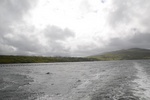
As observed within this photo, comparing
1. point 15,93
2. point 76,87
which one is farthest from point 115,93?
point 15,93

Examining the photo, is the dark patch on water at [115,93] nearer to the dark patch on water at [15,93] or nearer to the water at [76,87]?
the water at [76,87]

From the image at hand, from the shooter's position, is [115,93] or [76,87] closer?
[115,93]

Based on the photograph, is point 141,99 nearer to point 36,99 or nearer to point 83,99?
point 83,99

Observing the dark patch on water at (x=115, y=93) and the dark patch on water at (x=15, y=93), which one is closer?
the dark patch on water at (x=115, y=93)

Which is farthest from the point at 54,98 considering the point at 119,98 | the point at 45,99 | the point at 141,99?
the point at 141,99

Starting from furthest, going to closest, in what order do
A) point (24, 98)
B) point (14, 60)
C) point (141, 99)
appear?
point (14, 60) → point (24, 98) → point (141, 99)

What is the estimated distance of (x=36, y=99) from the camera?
59.9 ft

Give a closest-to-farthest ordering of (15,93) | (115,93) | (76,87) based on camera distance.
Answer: (115,93) → (15,93) → (76,87)

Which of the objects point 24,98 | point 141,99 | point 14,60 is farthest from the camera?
point 14,60

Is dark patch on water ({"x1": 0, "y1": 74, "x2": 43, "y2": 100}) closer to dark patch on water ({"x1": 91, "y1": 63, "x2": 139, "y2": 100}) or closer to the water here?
the water

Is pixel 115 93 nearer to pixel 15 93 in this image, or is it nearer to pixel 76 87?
pixel 76 87

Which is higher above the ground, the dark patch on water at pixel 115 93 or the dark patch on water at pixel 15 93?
the dark patch on water at pixel 115 93

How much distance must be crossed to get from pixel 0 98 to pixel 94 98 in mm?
11362

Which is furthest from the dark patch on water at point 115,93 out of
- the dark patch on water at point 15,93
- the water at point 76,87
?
the dark patch on water at point 15,93
